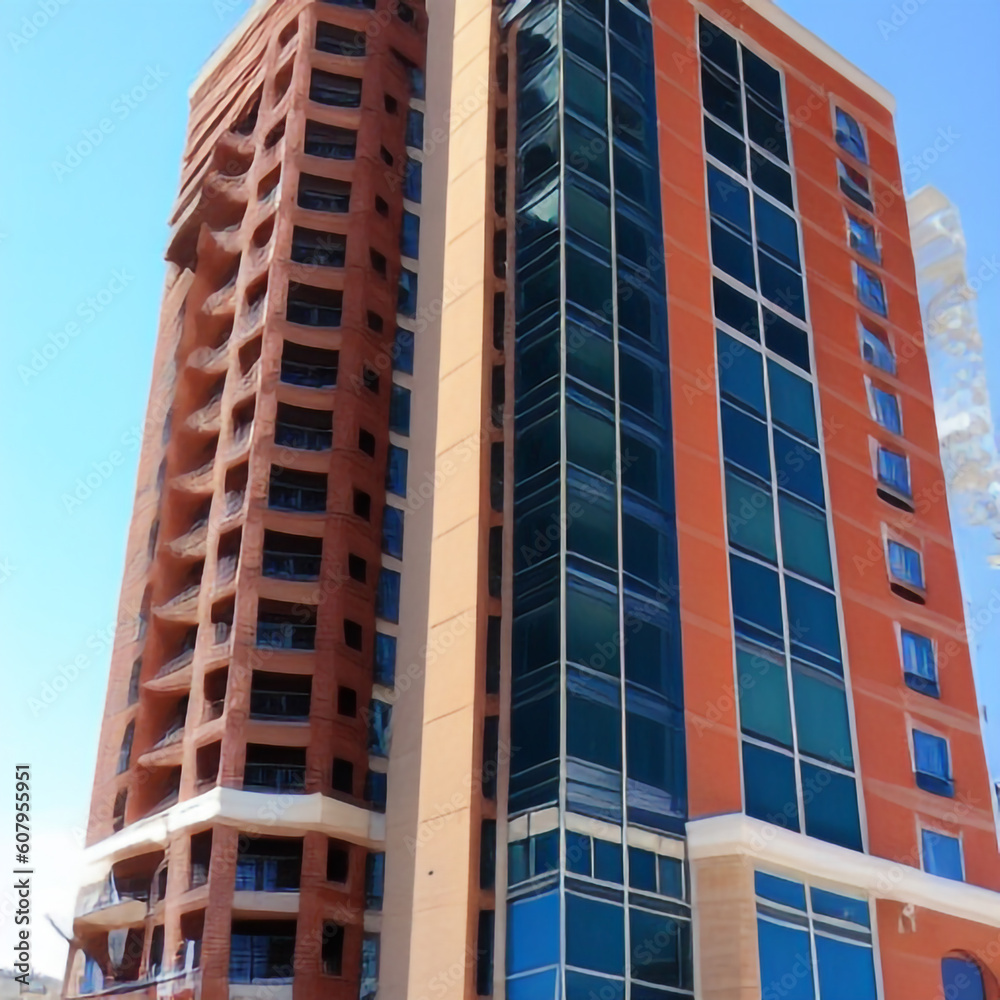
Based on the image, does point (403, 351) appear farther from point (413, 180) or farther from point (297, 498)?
point (413, 180)

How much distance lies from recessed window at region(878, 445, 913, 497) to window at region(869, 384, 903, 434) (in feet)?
3.10

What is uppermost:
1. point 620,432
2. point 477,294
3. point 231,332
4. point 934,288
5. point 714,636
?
point 934,288

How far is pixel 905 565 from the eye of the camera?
3766 cm

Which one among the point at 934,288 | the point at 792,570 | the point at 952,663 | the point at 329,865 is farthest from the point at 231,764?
the point at 934,288

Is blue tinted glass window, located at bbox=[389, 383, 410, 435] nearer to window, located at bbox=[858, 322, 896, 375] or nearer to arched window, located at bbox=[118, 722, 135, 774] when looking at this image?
arched window, located at bbox=[118, 722, 135, 774]

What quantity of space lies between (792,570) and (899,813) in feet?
20.8

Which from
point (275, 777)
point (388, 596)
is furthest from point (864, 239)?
point (275, 777)

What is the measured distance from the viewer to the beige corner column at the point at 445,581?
2850 centimetres

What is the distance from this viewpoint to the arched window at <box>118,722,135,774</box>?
1474 inches

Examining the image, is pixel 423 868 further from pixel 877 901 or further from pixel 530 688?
pixel 877 901

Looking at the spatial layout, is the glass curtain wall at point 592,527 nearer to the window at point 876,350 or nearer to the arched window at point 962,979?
the arched window at point 962,979

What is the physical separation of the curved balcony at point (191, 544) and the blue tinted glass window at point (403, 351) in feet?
24.4

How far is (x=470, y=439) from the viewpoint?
108 ft

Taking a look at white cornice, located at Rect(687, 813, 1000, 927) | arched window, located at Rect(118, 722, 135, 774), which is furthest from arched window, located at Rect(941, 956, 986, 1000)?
arched window, located at Rect(118, 722, 135, 774)
